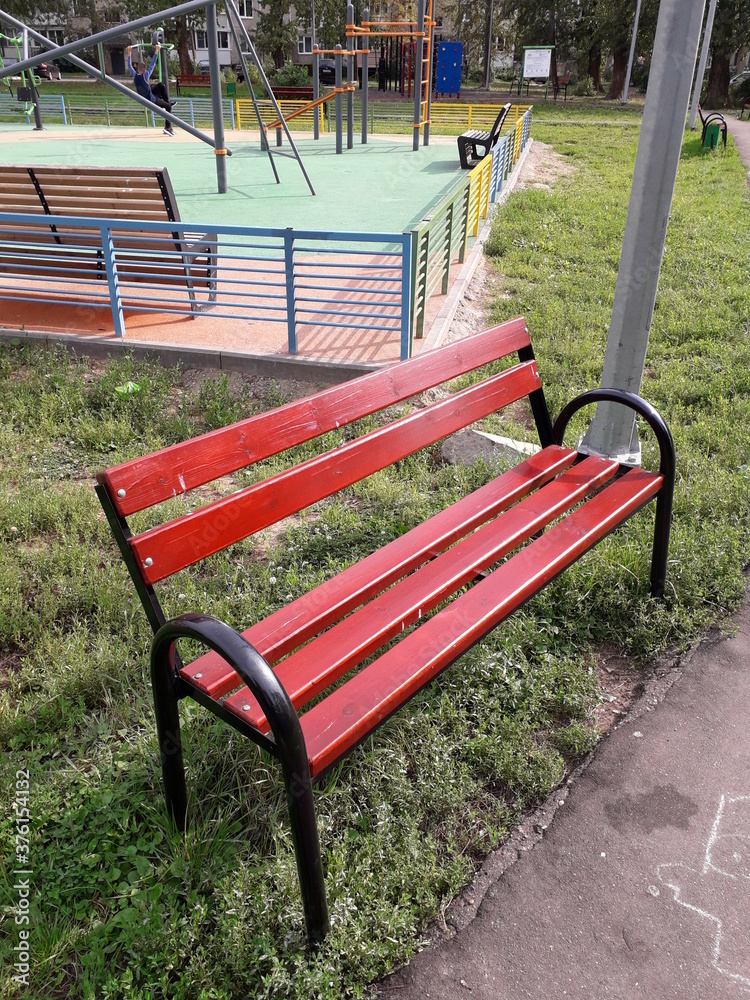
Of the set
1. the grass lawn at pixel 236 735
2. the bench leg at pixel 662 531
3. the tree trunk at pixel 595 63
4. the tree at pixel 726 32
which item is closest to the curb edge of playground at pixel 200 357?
the grass lawn at pixel 236 735

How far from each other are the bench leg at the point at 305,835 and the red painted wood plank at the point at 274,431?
74cm

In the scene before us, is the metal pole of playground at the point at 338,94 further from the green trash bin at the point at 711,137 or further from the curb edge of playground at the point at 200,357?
the curb edge of playground at the point at 200,357

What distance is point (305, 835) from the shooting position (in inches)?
69.0

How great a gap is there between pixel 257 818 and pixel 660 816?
3.86 ft

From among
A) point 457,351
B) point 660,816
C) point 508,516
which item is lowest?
point 660,816

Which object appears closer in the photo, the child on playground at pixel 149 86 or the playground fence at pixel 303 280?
the playground fence at pixel 303 280

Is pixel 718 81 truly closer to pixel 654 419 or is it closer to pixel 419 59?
pixel 419 59

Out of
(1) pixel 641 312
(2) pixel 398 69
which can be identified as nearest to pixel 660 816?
(1) pixel 641 312

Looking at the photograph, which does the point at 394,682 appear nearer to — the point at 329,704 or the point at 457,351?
the point at 329,704

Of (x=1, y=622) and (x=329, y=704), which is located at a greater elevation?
(x=329, y=704)

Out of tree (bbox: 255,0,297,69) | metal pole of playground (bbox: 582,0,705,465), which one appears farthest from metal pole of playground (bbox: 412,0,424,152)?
tree (bbox: 255,0,297,69)

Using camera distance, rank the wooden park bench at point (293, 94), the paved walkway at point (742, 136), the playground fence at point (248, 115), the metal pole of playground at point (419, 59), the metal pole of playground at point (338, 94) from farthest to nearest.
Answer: the wooden park bench at point (293, 94) → the playground fence at point (248, 115) → the paved walkway at point (742, 136) → the metal pole of playground at point (338, 94) → the metal pole of playground at point (419, 59)

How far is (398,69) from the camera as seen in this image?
44.5 meters

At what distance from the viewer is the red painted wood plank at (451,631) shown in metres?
1.89
